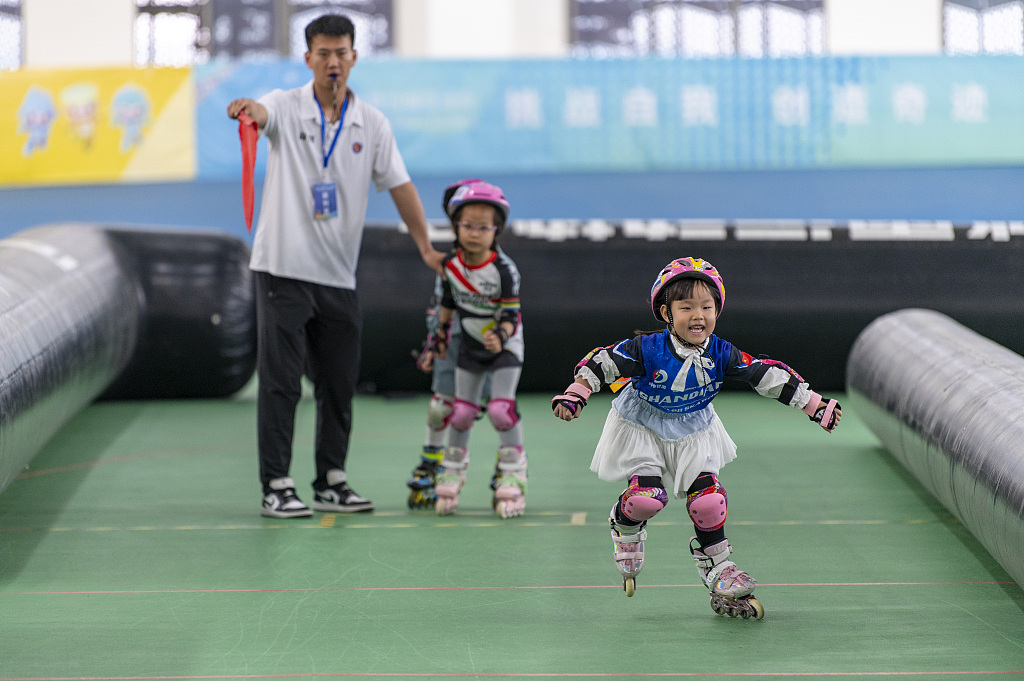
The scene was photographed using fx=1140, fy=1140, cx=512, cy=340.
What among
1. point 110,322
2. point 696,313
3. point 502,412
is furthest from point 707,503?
point 110,322

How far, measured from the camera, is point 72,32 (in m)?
14.3

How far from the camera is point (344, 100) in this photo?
4.43m

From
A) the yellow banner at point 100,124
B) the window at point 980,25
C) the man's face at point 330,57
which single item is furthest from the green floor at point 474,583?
the window at point 980,25

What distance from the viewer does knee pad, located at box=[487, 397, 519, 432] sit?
14.8 feet

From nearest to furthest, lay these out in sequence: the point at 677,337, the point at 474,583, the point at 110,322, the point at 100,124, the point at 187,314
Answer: the point at 677,337, the point at 474,583, the point at 110,322, the point at 187,314, the point at 100,124

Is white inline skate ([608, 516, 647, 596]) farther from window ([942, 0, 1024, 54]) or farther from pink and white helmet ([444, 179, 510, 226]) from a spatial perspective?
window ([942, 0, 1024, 54])

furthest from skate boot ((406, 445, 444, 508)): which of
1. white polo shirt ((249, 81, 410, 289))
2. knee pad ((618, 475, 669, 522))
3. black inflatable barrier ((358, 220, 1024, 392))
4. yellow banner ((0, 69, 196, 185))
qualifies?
yellow banner ((0, 69, 196, 185))

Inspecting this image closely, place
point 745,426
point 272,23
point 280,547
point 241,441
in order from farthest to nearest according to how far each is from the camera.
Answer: point 272,23, point 745,426, point 241,441, point 280,547

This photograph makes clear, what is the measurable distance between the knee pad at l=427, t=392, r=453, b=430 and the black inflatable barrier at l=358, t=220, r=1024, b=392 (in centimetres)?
294

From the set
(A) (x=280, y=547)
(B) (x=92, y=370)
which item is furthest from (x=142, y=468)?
(A) (x=280, y=547)

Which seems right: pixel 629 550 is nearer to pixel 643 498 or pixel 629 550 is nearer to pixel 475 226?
pixel 643 498

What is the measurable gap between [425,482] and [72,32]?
11.8 meters

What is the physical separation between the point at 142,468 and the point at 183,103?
594cm

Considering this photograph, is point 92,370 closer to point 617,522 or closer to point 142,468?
point 142,468
